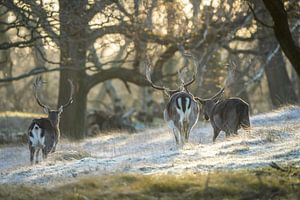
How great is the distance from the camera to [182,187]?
11.8 m

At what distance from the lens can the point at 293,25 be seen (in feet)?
101

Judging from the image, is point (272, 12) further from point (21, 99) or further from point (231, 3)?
point (21, 99)

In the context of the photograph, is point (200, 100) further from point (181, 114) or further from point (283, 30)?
point (283, 30)

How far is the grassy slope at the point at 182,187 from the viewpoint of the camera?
37.7 feet

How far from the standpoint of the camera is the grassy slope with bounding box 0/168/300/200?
37.7ft

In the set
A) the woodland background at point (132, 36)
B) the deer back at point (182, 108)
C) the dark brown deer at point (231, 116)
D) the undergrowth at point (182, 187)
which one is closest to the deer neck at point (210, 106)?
the dark brown deer at point (231, 116)

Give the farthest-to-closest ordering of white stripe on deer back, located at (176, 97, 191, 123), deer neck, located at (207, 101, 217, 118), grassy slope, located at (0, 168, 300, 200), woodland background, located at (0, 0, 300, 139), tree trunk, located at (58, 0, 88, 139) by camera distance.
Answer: woodland background, located at (0, 0, 300, 139) < tree trunk, located at (58, 0, 88, 139) < deer neck, located at (207, 101, 217, 118) < white stripe on deer back, located at (176, 97, 191, 123) < grassy slope, located at (0, 168, 300, 200)

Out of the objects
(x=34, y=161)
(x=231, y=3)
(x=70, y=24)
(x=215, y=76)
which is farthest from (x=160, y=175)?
(x=215, y=76)

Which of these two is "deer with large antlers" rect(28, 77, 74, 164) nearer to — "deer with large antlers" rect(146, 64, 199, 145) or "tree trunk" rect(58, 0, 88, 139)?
"deer with large antlers" rect(146, 64, 199, 145)

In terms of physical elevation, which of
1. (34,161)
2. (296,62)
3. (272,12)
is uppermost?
(272,12)

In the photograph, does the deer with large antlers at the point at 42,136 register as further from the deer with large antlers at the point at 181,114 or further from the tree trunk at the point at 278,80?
the tree trunk at the point at 278,80

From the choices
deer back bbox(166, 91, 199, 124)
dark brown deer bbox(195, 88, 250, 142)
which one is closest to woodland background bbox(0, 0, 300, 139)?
dark brown deer bbox(195, 88, 250, 142)

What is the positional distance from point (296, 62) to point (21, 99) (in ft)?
111

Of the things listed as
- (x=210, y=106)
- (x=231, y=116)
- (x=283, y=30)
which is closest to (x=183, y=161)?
(x=283, y=30)
